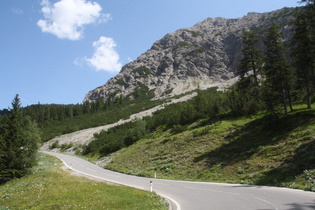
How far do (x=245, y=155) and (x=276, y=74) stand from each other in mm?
13058

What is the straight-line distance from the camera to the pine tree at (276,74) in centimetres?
2895

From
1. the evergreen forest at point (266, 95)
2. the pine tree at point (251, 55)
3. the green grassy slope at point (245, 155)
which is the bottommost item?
the green grassy slope at point (245, 155)

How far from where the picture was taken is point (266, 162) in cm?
2105

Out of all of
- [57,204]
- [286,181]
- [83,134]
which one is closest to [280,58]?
[286,181]

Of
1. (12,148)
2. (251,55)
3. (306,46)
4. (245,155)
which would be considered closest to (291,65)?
(306,46)

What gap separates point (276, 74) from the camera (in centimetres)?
2998

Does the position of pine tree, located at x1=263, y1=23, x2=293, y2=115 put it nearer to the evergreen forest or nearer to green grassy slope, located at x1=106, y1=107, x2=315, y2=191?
the evergreen forest

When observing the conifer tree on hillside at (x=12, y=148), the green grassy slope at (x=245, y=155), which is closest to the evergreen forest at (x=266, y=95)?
the conifer tree on hillside at (x=12, y=148)

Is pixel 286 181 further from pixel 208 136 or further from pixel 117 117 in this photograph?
pixel 117 117

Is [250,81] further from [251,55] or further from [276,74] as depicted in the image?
[276,74]

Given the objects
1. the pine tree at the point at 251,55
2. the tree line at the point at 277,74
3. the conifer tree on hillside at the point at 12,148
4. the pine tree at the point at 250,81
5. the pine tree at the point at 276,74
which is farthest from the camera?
the pine tree at the point at 251,55

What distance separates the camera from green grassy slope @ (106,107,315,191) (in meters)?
18.2

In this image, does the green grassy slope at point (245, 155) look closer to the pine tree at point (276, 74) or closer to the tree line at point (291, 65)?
the pine tree at point (276, 74)

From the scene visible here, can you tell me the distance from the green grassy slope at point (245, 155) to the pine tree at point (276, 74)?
2.48 m
